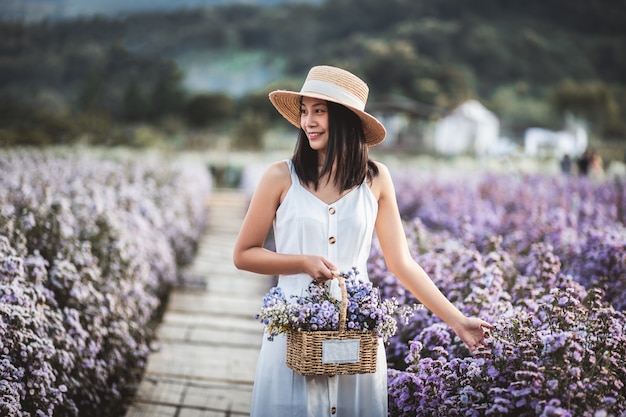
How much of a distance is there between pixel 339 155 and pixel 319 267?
15.2 inches

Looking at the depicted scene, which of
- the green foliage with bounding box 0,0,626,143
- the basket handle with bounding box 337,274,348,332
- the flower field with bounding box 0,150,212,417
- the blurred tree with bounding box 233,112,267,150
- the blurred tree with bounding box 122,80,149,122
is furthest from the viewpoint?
the green foliage with bounding box 0,0,626,143

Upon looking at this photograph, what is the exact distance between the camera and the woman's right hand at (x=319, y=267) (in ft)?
5.69

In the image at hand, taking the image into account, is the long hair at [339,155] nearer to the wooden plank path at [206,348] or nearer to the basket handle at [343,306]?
the basket handle at [343,306]

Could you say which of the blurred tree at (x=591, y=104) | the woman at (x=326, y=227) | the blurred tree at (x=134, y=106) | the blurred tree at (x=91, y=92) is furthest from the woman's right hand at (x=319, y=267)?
the blurred tree at (x=591, y=104)

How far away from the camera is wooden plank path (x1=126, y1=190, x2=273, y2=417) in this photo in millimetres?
3486

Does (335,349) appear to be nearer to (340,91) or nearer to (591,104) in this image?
(340,91)

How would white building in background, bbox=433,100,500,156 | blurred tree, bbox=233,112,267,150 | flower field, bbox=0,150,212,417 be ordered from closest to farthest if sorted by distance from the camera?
flower field, bbox=0,150,212,417 → blurred tree, bbox=233,112,267,150 → white building in background, bbox=433,100,500,156

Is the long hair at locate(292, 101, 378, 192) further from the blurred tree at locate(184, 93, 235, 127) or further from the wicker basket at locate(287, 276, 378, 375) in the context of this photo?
the blurred tree at locate(184, 93, 235, 127)

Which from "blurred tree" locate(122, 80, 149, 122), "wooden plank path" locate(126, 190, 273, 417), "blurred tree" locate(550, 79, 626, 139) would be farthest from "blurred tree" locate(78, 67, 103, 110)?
"blurred tree" locate(550, 79, 626, 139)

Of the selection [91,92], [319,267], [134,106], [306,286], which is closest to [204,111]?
[134,106]

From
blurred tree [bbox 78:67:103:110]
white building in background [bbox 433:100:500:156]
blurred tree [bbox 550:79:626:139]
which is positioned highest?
blurred tree [bbox 550:79:626:139]

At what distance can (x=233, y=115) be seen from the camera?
5756cm

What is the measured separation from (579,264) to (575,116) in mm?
71745

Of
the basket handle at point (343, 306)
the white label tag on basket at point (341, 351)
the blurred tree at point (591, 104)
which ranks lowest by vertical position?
the white label tag on basket at point (341, 351)
